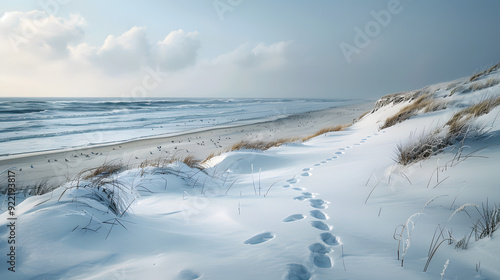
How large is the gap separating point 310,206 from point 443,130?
2590mm

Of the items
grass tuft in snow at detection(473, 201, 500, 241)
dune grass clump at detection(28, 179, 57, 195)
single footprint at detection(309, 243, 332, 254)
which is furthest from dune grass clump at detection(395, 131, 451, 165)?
dune grass clump at detection(28, 179, 57, 195)

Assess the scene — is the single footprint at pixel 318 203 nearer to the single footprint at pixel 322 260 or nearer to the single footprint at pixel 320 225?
the single footprint at pixel 320 225

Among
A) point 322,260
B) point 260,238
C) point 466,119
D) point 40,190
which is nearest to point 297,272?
point 322,260

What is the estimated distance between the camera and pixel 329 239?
5.76 feet

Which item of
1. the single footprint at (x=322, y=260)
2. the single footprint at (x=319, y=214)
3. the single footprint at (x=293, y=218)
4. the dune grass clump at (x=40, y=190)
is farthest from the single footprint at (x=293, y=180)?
the dune grass clump at (x=40, y=190)

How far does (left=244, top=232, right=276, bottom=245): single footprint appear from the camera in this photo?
5.77 feet

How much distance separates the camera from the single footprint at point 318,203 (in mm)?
2454

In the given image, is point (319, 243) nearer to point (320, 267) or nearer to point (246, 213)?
point (320, 267)

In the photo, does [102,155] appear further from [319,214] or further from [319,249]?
[319,249]

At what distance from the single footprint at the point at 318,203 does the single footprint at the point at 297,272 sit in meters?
1.12

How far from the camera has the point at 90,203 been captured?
6.98ft

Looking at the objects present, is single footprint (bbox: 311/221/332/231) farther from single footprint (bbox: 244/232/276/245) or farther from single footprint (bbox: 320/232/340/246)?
single footprint (bbox: 244/232/276/245)

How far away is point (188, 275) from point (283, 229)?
0.87 m

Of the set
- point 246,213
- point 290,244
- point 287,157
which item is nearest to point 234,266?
point 290,244
